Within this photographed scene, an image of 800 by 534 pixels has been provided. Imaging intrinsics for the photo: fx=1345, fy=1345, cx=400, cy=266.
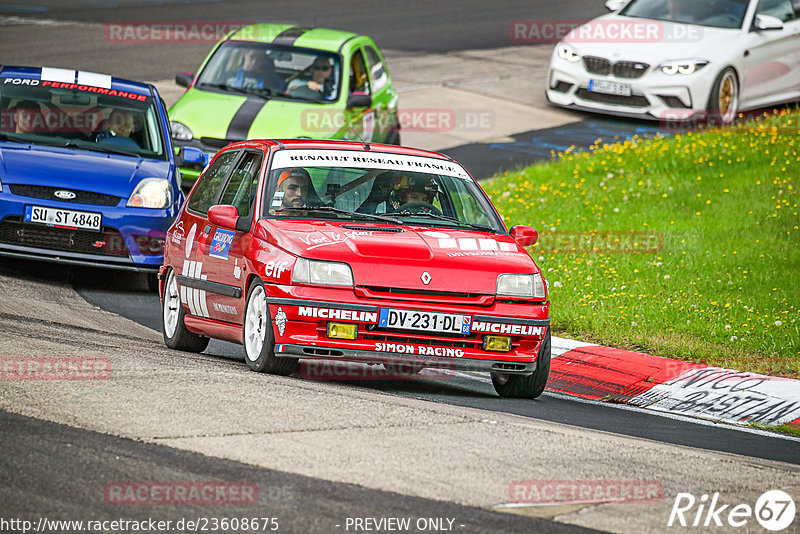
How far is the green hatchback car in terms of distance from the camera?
1452 centimetres

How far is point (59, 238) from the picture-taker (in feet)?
36.6

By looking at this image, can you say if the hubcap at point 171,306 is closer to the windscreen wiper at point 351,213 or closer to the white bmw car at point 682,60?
the windscreen wiper at point 351,213

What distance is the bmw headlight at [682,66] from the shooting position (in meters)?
19.2

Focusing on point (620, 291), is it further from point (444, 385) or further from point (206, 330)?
point (206, 330)

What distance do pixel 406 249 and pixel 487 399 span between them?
3.76 ft

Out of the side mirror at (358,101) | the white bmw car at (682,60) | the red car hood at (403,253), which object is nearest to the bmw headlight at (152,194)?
the red car hood at (403,253)

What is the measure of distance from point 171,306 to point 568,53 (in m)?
11.7

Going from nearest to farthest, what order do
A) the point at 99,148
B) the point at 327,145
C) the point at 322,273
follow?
1. the point at 322,273
2. the point at 327,145
3. the point at 99,148

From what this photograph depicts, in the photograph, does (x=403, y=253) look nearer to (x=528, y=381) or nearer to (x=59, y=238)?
(x=528, y=381)

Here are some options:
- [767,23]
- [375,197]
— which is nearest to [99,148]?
[375,197]

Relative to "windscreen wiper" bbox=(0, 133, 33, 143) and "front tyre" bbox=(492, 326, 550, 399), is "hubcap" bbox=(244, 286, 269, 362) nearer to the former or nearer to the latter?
"front tyre" bbox=(492, 326, 550, 399)

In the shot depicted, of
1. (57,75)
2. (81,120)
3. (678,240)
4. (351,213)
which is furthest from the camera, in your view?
(678,240)

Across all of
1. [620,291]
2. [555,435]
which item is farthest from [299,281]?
[620,291]

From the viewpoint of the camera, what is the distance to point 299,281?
7.72 meters
